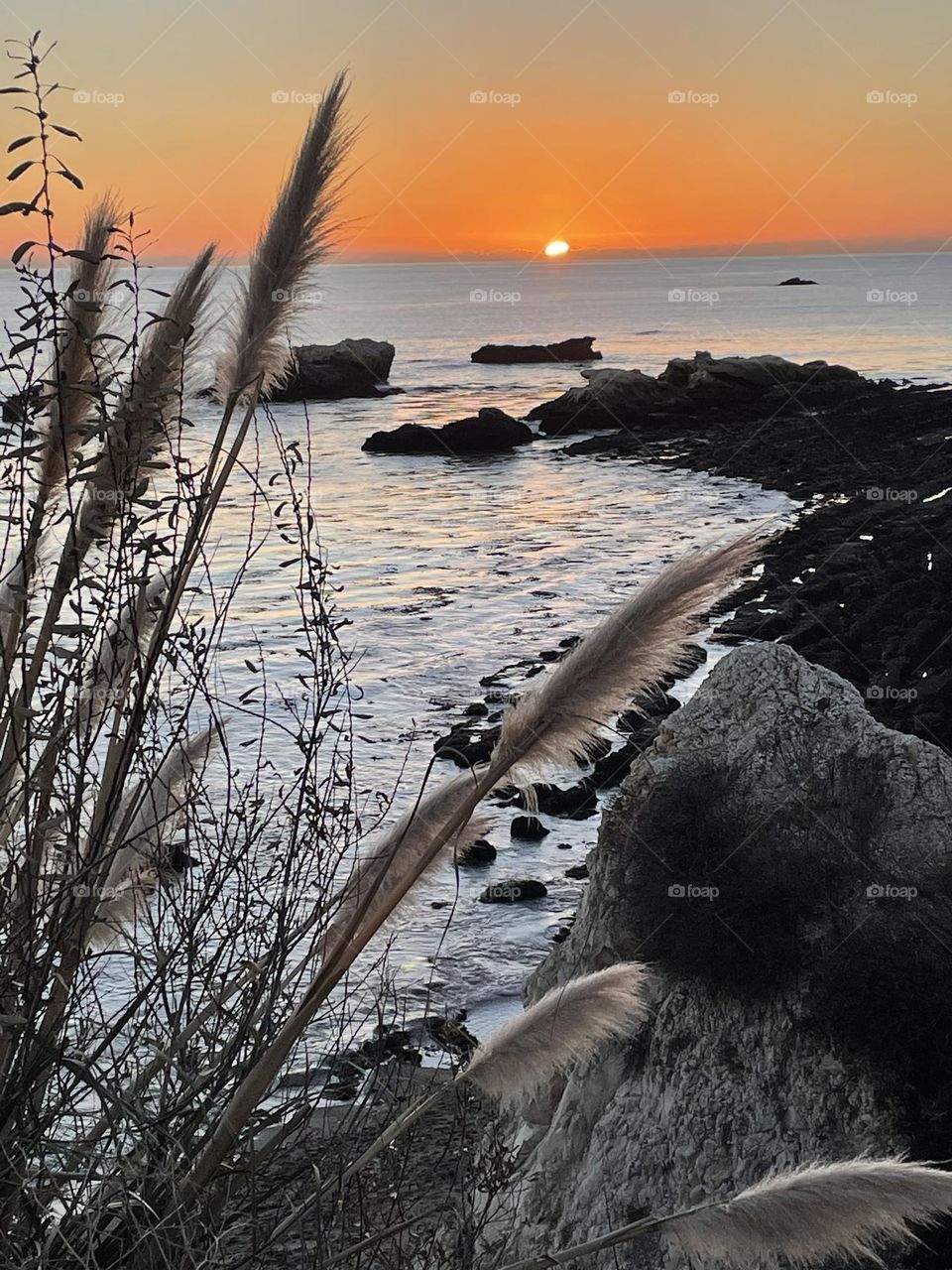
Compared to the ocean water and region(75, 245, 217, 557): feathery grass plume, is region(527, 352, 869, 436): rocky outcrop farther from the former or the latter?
region(75, 245, 217, 557): feathery grass plume

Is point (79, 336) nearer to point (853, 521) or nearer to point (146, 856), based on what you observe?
point (146, 856)

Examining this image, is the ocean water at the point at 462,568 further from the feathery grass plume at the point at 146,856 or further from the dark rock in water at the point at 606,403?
the dark rock in water at the point at 606,403

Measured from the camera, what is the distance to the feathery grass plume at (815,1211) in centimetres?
158

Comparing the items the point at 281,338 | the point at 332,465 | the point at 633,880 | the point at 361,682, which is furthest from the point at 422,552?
the point at 281,338

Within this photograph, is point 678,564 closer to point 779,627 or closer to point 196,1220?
point 196,1220

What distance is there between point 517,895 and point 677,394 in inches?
1138

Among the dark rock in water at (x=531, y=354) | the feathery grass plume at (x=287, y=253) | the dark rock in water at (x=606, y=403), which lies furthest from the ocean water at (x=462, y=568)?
the dark rock in water at (x=531, y=354)

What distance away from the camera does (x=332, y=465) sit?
92.9 ft

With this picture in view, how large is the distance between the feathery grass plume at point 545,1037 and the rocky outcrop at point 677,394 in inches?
1259

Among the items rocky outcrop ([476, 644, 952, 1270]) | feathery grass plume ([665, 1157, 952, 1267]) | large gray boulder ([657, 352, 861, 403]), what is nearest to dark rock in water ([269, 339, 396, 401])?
large gray boulder ([657, 352, 861, 403])

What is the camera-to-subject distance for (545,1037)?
6.62 ft

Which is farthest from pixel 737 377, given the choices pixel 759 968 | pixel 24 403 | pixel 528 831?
pixel 24 403

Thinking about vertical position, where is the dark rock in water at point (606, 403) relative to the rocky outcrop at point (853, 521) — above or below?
above

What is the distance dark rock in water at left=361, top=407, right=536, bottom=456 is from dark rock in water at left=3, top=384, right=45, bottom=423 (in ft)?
95.2
